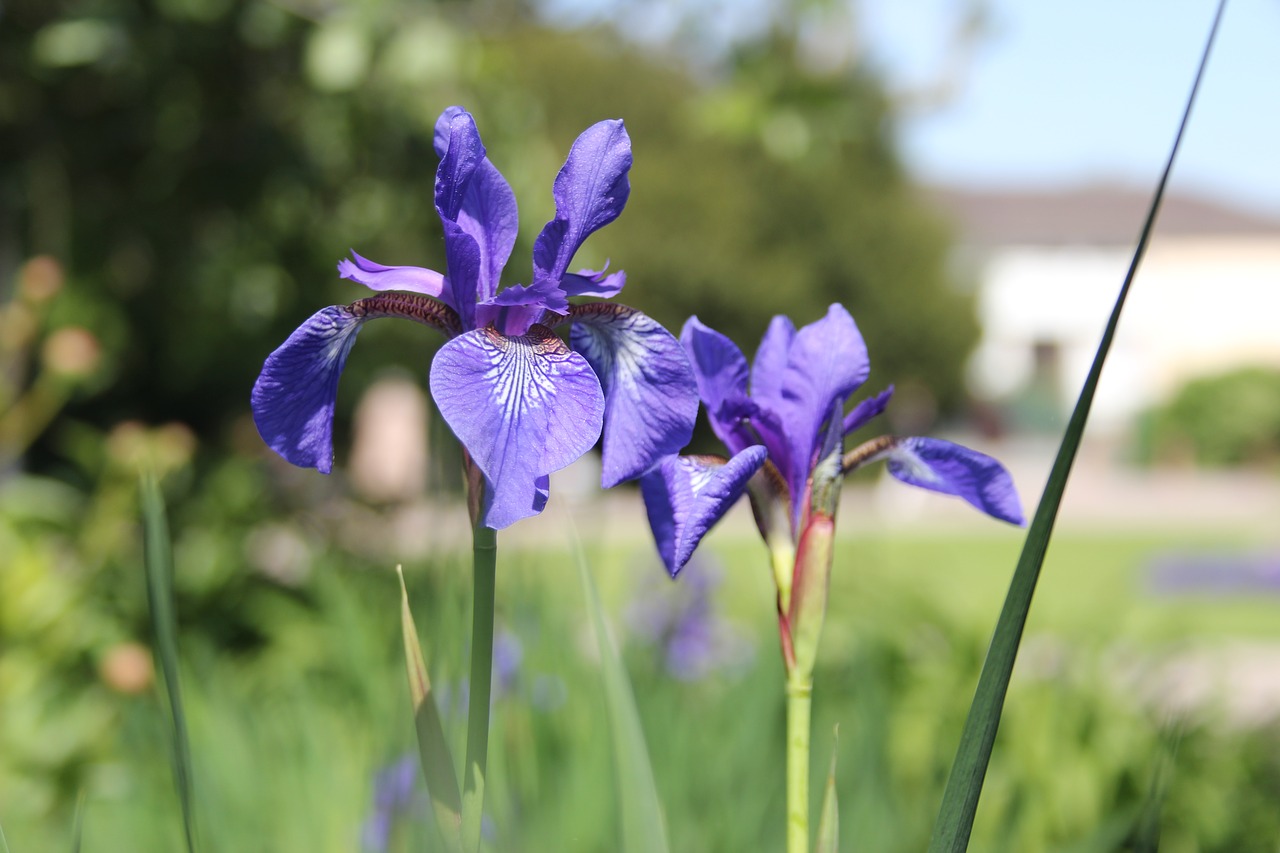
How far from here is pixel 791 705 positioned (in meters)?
0.65

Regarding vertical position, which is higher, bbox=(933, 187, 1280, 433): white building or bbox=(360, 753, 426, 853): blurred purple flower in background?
bbox=(360, 753, 426, 853): blurred purple flower in background

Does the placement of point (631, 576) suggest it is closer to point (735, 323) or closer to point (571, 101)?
point (735, 323)

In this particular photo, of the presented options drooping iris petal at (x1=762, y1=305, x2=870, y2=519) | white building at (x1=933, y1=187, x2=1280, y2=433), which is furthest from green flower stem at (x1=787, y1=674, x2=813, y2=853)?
white building at (x1=933, y1=187, x2=1280, y2=433)

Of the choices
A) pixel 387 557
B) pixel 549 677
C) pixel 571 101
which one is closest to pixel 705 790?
pixel 549 677

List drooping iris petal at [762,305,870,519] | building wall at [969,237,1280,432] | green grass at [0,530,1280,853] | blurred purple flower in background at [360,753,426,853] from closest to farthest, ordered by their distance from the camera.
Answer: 1. drooping iris petal at [762,305,870,519]
2. blurred purple flower in background at [360,753,426,853]
3. green grass at [0,530,1280,853]
4. building wall at [969,237,1280,432]

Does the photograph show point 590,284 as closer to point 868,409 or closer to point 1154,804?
point 868,409

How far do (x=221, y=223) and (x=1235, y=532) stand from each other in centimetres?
1171

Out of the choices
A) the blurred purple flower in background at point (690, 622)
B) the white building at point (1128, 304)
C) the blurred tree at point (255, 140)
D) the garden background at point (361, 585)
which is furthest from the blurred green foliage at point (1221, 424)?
the blurred purple flower in background at point (690, 622)

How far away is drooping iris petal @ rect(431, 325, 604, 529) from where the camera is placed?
0.56 meters

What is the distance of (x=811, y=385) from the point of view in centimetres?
74

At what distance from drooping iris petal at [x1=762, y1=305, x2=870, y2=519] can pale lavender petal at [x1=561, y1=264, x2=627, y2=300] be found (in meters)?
0.13

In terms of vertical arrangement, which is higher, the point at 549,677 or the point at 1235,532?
the point at 549,677

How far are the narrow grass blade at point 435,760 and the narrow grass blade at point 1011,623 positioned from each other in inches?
9.3

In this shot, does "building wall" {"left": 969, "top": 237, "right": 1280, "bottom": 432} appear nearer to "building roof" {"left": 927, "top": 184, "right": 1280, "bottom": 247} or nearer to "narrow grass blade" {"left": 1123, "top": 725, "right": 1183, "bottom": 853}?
"building roof" {"left": 927, "top": 184, "right": 1280, "bottom": 247}
